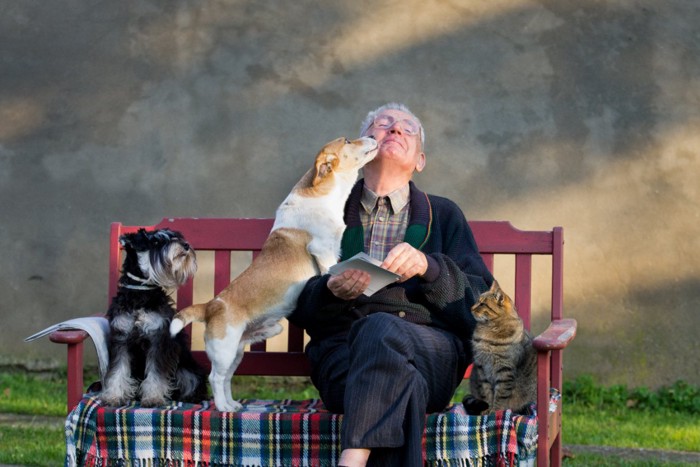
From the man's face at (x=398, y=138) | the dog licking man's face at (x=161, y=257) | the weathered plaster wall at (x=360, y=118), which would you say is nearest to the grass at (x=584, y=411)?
the weathered plaster wall at (x=360, y=118)

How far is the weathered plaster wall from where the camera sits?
21.8ft

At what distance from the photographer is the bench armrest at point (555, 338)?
370 centimetres

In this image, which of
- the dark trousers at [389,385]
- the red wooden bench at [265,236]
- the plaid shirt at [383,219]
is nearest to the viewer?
the dark trousers at [389,385]

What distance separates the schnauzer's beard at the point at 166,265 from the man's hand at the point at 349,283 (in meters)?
0.70

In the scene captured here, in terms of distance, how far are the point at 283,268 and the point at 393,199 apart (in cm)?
→ 61

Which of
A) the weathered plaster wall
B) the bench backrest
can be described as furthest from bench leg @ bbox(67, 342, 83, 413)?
the weathered plaster wall

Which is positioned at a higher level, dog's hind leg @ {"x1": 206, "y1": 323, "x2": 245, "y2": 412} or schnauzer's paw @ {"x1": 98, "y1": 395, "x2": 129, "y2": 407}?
dog's hind leg @ {"x1": 206, "y1": 323, "x2": 245, "y2": 412}

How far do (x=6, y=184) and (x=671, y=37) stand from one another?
178 inches

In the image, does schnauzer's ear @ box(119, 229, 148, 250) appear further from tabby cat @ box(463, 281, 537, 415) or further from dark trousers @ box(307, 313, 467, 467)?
tabby cat @ box(463, 281, 537, 415)

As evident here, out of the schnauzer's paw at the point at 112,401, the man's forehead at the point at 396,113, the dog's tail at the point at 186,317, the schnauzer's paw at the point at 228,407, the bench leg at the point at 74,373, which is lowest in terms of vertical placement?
the schnauzer's paw at the point at 228,407

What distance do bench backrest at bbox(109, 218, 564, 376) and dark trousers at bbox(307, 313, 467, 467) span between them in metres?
0.69

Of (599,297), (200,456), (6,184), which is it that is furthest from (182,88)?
(200,456)

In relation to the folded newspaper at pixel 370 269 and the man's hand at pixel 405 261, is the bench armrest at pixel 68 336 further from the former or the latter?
the man's hand at pixel 405 261

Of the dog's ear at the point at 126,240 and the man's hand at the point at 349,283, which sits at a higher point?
the dog's ear at the point at 126,240
